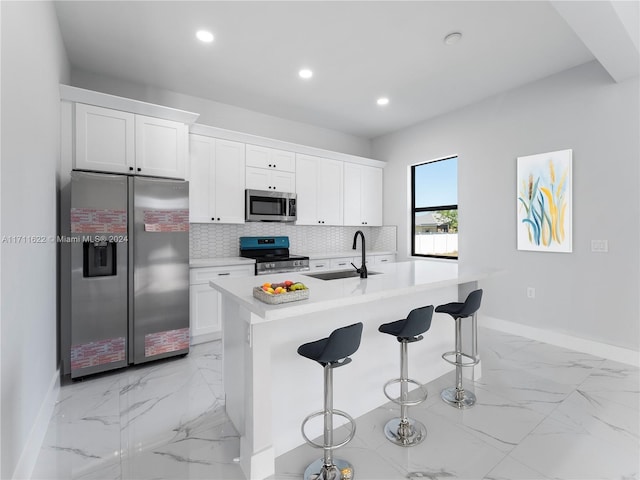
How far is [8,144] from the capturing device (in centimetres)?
144

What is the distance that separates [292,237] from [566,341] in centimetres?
364

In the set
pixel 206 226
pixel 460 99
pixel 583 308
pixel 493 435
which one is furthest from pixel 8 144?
pixel 583 308

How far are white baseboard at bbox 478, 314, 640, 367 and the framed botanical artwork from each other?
37.5 inches

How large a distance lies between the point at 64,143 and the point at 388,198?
4.44 metres

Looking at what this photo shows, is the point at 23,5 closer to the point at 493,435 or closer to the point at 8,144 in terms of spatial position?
the point at 8,144

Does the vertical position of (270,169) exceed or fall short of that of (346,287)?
it exceeds it

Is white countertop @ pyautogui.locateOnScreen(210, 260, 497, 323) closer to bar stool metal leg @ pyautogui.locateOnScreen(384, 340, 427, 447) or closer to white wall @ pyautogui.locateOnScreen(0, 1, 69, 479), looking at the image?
bar stool metal leg @ pyautogui.locateOnScreen(384, 340, 427, 447)

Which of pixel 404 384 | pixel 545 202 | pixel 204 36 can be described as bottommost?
pixel 404 384

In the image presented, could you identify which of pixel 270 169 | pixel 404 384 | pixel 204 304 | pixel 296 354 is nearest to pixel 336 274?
pixel 296 354

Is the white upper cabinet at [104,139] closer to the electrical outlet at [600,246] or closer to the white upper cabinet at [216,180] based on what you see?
the white upper cabinet at [216,180]

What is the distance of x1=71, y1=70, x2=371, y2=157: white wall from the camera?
338cm

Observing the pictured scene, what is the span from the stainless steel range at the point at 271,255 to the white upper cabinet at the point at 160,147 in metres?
1.29

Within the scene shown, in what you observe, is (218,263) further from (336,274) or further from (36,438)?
(36,438)

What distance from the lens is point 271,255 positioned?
4.36 m
